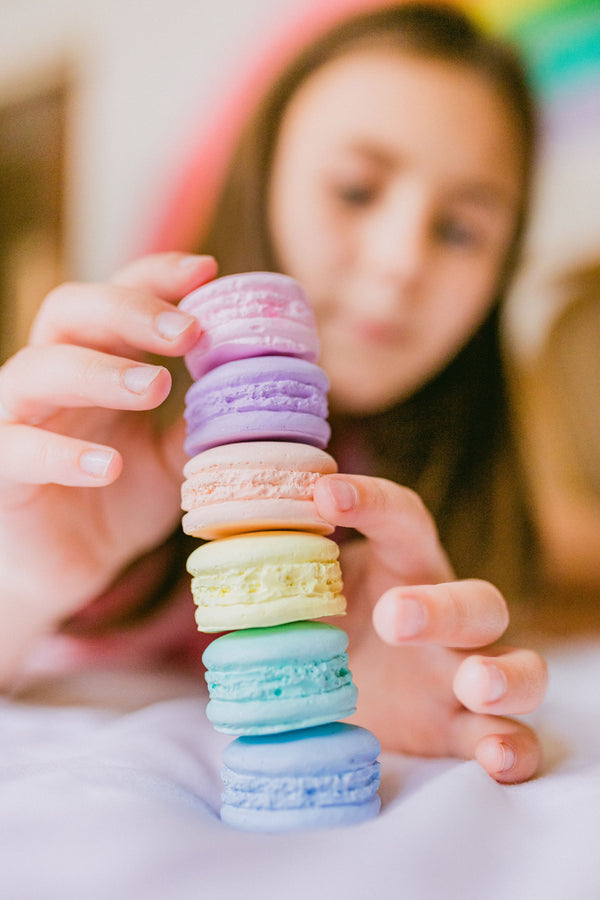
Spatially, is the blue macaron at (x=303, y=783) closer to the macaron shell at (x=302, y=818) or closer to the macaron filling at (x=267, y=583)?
the macaron shell at (x=302, y=818)

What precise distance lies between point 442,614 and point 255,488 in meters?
0.17

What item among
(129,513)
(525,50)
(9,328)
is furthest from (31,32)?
(129,513)

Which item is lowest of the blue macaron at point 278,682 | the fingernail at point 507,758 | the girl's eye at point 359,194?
the fingernail at point 507,758

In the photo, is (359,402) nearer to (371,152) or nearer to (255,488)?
(371,152)

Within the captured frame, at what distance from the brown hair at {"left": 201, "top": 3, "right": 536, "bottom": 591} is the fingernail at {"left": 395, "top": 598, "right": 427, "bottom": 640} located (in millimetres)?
862

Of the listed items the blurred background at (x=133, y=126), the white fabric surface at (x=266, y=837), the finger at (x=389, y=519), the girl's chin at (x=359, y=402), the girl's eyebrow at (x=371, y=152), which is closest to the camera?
the white fabric surface at (x=266, y=837)

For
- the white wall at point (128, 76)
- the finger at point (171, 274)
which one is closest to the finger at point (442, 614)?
the finger at point (171, 274)

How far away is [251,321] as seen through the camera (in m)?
0.54

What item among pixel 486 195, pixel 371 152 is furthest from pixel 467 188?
pixel 371 152

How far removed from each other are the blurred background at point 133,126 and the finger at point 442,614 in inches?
40.5

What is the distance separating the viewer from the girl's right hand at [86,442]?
59 cm

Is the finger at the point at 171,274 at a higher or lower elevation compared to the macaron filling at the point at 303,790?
higher

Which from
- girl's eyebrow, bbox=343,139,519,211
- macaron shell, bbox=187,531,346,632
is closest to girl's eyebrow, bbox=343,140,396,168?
girl's eyebrow, bbox=343,139,519,211

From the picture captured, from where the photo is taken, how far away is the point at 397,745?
678mm
